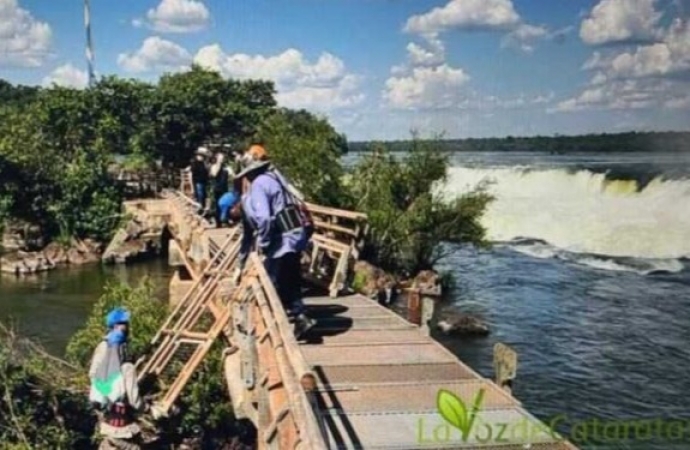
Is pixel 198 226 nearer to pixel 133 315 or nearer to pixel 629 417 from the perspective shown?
pixel 133 315

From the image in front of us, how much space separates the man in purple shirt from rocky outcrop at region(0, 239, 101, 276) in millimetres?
31274

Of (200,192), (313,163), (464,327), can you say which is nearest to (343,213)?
(200,192)

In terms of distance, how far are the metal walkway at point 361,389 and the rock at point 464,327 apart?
42.9ft

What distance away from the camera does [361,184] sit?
1278 inches

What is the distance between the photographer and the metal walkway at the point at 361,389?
6156mm

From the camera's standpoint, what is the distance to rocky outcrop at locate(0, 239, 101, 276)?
121 ft

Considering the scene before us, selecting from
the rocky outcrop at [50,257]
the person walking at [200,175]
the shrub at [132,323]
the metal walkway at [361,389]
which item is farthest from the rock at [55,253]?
the metal walkway at [361,389]

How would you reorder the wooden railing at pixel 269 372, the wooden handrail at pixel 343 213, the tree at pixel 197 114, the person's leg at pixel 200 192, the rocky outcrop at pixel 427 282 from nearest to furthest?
the wooden railing at pixel 269 372, the wooden handrail at pixel 343 213, the person's leg at pixel 200 192, the rocky outcrop at pixel 427 282, the tree at pixel 197 114

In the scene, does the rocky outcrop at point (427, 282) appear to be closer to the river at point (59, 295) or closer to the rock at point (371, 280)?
the rock at point (371, 280)

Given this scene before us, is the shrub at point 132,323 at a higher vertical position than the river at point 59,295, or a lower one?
higher

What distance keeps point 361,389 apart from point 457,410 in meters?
1.01

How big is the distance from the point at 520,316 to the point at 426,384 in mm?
18798

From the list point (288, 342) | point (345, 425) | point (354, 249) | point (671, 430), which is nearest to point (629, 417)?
point (671, 430)

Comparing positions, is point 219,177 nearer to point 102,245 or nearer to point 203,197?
point 203,197
